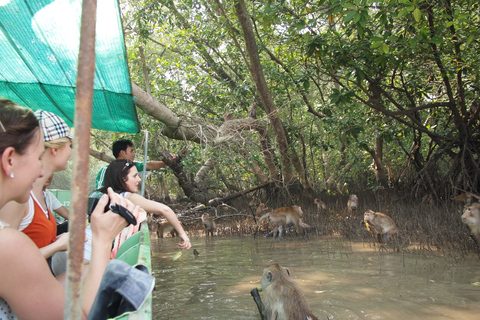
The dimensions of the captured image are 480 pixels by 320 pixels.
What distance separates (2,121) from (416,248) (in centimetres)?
724

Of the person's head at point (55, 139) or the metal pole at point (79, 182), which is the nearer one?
the metal pole at point (79, 182)

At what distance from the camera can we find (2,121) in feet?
5.03

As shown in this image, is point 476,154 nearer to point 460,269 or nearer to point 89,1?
point 460,269

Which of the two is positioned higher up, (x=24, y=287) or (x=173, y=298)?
(x=24, y=287)

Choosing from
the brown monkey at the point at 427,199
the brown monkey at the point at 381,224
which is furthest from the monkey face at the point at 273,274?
the brown monkey at the point at 427,199

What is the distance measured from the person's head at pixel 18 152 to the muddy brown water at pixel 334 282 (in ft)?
9.88

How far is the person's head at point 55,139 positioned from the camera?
8.46ft

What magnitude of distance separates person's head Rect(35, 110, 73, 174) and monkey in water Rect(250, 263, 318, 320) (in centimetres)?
215

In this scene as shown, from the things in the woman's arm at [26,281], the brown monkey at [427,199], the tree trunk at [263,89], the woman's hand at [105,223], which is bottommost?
the woman's arm at [26,281]

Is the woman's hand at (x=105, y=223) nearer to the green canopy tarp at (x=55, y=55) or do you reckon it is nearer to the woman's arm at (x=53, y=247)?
the woman's arm at (x=53, y=247)

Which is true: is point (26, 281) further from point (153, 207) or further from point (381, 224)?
point (381, 224)

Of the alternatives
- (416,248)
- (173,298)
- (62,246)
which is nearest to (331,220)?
(416,248)

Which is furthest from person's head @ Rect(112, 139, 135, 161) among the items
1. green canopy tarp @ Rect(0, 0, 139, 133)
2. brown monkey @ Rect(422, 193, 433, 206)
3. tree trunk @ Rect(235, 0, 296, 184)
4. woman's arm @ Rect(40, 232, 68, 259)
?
brown monkey @ Rect(422, 193, 433, 206)

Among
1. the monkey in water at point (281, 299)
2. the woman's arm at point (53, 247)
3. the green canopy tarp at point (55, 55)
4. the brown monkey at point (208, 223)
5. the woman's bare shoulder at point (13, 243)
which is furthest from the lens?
the brown monkey at point (208, 223)
